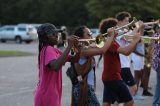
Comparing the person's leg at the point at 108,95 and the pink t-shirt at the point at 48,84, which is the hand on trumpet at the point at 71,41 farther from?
the person's leg at the point at 108,95

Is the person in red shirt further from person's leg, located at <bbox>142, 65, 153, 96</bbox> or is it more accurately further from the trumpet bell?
person's leg, located at <bbox>142, 65, 153, 96</bbox>

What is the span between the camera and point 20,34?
4731 centimetres

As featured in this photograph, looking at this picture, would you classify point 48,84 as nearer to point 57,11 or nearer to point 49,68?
point 49,68

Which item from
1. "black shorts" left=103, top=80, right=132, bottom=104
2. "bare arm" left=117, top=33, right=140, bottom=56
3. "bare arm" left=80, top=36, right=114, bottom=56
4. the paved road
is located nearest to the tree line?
the paved road

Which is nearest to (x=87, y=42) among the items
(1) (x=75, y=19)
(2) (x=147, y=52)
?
(2) (x=147, y=52)

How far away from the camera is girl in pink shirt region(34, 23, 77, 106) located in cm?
560

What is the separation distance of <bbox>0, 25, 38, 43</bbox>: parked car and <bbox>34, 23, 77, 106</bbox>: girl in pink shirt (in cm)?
4092

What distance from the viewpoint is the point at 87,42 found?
641 cm

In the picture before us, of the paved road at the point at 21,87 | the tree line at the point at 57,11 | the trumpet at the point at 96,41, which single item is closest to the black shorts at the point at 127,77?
the paved road at the point at 21,87

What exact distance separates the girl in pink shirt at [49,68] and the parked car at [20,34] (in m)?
40.9

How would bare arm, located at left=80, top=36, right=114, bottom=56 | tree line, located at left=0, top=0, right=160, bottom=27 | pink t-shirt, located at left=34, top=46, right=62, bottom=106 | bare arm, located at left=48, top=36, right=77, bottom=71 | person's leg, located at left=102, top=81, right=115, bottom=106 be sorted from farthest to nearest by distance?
tree line, located at left=0, top=0, right=160, bottom=27 < person's leg, located at left=102, top=81, right=115, bottom=106 < bare arm, located at left=80, top=36, right=114, bottom=56 < pink t-shirt, located at left=34, top=46, right=62, bottom=106 < bare arm, located at left=48, top=36, right=77, bottom=71

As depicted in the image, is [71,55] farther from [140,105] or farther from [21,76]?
[21,76]

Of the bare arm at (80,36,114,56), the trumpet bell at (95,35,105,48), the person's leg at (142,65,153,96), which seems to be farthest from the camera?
the person's leg at (142,65,153,96)

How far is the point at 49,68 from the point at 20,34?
42046 mm
